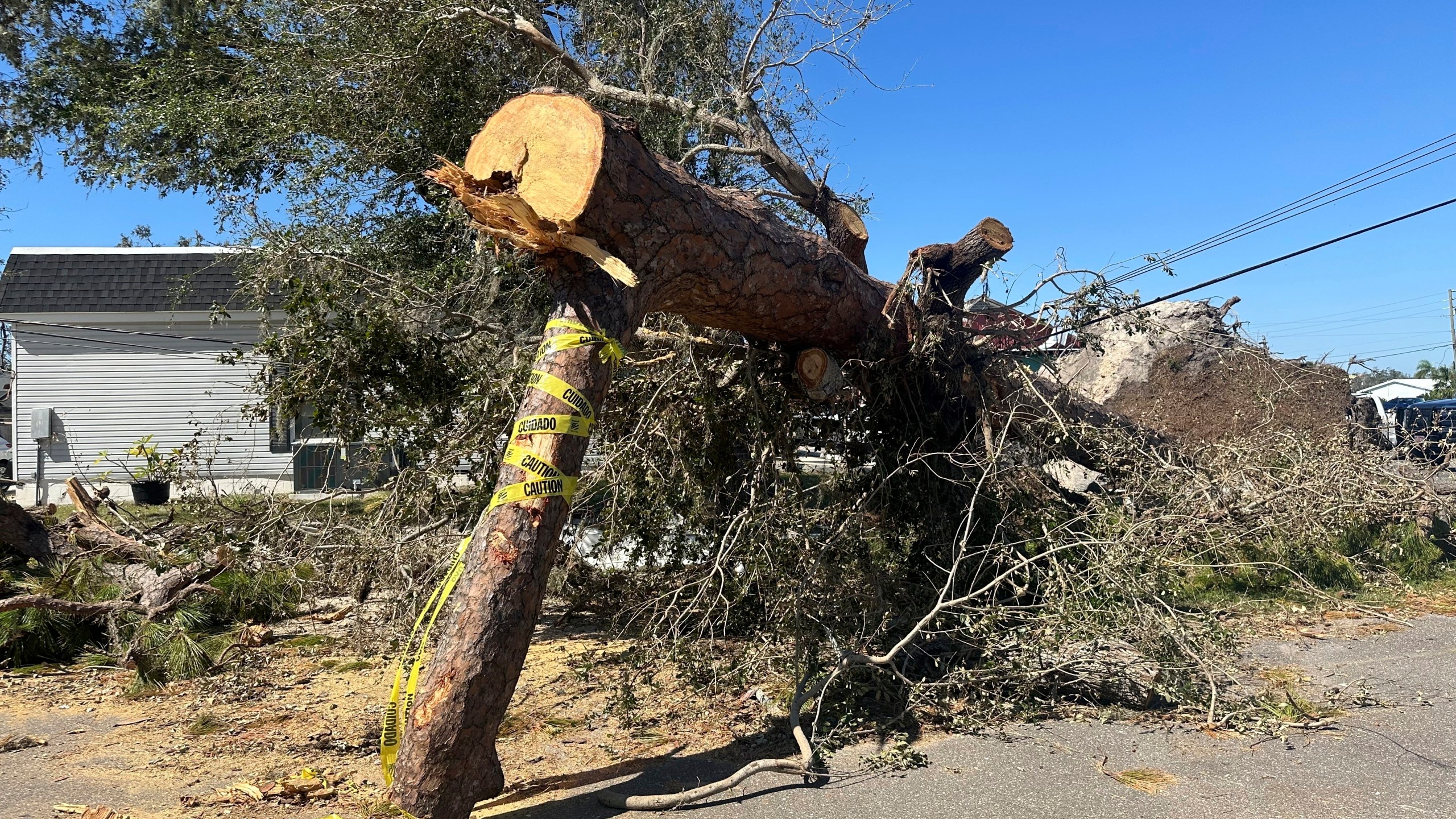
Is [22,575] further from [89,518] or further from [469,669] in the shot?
[469,669]

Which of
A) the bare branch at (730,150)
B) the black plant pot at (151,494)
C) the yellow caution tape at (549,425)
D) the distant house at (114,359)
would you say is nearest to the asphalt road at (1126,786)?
the yellow caution tape at (549,425)

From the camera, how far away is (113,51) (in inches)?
419

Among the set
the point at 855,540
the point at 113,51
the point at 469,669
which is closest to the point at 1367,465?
the point at 855,540

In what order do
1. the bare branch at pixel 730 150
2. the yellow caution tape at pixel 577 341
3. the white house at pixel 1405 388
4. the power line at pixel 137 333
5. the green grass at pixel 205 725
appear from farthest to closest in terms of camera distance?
the white house at pixel 1405 388 → the power line at pixel 137 333 → the bare branch at pixel 730 150 → the green grass at pixel 205 725 → the yellow caution tape at pixel 577 341

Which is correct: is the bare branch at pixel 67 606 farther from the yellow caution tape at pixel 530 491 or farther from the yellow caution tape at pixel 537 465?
the yellow caution tape at pixel 530 491

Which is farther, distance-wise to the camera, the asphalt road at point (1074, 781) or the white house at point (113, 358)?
the white house at point (113, 358)

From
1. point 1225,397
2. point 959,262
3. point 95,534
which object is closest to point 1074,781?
point 959,262

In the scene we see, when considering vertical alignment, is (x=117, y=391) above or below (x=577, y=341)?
above

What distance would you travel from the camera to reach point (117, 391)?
52.5 feet

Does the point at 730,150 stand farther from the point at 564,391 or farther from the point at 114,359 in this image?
the point at 114,359

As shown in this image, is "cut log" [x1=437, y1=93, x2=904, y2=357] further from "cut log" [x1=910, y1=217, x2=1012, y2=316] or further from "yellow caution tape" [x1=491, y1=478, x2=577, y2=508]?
"cut log" [x1=910, y1=217, x2=1012, y2=316]

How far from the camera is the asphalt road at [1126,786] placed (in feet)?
11.1

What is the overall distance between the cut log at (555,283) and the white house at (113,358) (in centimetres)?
1343

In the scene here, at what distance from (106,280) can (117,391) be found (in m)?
1.85
